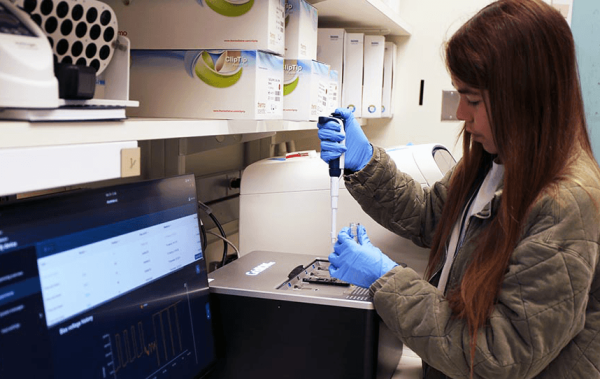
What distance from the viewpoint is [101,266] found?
2.68 ft

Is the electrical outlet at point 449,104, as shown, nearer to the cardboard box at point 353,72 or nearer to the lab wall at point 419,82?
the lab wall at point 419,82

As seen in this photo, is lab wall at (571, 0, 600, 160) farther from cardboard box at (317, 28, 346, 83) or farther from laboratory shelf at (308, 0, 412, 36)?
cardboard box at (317, 28, 346, 83)

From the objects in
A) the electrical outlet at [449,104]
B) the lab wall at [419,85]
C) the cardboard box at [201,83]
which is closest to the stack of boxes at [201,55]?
the cardboard box at [201,83]

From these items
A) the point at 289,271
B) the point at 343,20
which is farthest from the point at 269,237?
the point at 343,20

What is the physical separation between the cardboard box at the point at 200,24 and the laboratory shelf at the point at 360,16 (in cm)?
49

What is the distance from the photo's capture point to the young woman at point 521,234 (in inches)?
36.2

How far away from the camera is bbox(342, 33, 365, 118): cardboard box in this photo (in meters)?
1.98

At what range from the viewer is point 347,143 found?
54.1 inches

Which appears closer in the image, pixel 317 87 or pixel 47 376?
pixel 47 376

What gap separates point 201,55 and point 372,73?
1.12 meters

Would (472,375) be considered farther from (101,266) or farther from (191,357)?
(101,266)

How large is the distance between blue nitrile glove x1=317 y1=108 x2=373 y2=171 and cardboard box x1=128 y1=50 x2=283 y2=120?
248mm

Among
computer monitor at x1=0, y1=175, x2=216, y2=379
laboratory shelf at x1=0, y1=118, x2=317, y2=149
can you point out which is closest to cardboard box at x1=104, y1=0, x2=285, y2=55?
laboratory shelf at x1=0, y1=118, x2=317, y2=149

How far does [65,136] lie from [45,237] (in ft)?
0.48
